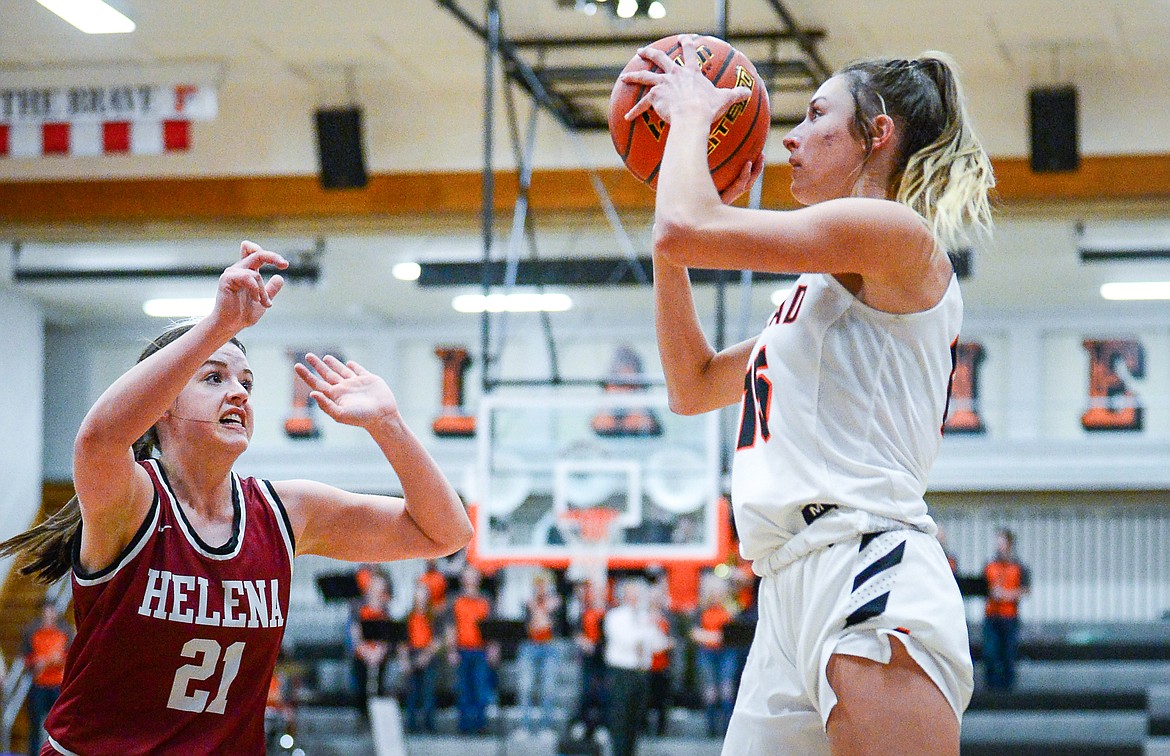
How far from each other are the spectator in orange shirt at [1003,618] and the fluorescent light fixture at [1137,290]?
3295mm

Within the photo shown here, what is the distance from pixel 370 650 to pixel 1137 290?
870 cm

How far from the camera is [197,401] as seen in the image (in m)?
2.74

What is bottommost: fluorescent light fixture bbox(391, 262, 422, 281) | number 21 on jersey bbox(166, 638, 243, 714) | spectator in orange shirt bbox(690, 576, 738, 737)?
spectator in orange shirt bbox(690, 576, 738, 737)

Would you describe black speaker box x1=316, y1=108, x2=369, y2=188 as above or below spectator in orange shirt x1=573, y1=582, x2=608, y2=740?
above

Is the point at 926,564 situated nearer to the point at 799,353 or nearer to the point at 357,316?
the point at 799,353

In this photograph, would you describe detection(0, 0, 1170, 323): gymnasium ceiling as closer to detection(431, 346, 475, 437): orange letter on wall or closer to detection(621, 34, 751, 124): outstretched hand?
detection(621, 34, 751, 124): outstretched hand

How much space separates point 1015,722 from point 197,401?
11.7m

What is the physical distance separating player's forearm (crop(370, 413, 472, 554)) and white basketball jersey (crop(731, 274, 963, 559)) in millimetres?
710

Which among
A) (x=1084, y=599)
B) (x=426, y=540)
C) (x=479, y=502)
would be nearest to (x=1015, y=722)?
(x=1084, y=599)

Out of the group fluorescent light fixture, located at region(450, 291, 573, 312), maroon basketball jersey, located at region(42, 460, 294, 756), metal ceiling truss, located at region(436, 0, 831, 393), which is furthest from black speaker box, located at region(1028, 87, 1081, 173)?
maroon basketball jersey, located at region(42, 460, 294, 756)

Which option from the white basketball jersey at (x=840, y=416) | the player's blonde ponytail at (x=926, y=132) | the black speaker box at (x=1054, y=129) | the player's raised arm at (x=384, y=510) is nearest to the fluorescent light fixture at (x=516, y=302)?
the black speaker box at (x=1054, y=129)

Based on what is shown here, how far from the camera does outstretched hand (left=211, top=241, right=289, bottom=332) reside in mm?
2375

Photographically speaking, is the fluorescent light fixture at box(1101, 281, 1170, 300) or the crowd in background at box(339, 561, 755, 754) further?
the fluorescent light fixture at box(1101, 281, 1170, 300)

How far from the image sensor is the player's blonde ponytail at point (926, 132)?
2.44 metres
